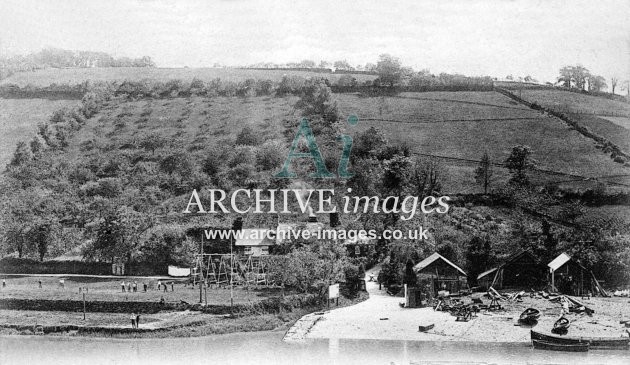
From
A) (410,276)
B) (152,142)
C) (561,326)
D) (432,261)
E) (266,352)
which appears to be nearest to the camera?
(266,352)

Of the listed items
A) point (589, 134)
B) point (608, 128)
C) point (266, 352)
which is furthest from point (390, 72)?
point (266, 352)

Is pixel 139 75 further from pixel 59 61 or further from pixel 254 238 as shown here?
pixel 254 238

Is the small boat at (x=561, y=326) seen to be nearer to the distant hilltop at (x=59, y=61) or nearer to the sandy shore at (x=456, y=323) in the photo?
the sandy shore at (x=456, y=323)

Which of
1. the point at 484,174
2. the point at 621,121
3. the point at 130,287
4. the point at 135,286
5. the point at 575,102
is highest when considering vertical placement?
the point at 575,102

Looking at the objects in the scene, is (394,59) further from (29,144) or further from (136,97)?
(29,144)

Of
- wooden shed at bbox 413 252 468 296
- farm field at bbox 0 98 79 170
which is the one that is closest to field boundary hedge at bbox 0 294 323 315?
wooden shed at bbox 413 252 468 296

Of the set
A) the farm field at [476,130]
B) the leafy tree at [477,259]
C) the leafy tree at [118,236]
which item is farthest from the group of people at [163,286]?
the farm field at [476,130]

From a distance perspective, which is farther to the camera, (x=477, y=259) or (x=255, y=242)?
(x=255, y=242)
